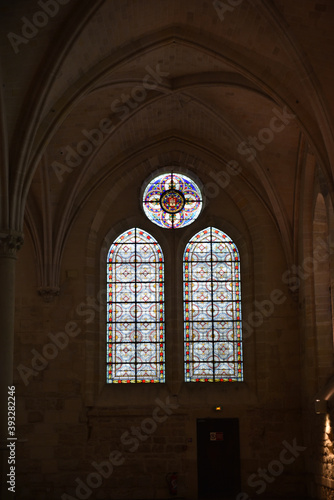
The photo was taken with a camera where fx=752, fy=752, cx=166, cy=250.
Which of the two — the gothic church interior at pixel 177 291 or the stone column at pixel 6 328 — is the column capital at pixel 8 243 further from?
the gothic church interior at pixel 177 291

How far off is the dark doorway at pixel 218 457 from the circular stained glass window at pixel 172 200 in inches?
187

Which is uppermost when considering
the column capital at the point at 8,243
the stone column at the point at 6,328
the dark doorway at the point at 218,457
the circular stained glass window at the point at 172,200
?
the circular stained glass window at the point at 172,200

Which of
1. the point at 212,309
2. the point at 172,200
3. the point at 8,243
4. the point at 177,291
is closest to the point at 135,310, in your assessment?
the point at 177,291

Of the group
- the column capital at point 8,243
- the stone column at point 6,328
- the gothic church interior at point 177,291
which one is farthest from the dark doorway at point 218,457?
the column capital at point 8,243

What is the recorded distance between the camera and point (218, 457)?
16.6 m

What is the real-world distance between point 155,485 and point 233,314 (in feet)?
13.8

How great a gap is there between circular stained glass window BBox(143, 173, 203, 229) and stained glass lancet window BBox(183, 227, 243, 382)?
1.91 feet

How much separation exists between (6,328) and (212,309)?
6.71 m

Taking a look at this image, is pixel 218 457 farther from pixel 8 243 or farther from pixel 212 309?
pixel 8 243

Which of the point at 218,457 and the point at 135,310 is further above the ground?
the point at 135,310

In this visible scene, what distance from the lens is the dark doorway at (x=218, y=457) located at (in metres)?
16.4

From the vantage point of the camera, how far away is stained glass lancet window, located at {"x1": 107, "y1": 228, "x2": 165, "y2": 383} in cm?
1723

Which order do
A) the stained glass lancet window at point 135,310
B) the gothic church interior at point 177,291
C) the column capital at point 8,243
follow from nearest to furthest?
the column capital at point 8,243 → the gothic church interior at point 177,291 → the stained glass lancet window at point 135,310

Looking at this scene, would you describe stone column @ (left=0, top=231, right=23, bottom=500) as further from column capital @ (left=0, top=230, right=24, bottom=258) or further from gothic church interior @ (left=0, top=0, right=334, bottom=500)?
gothic church interior @ (left=0, top=0, right=334, bottom=500)
